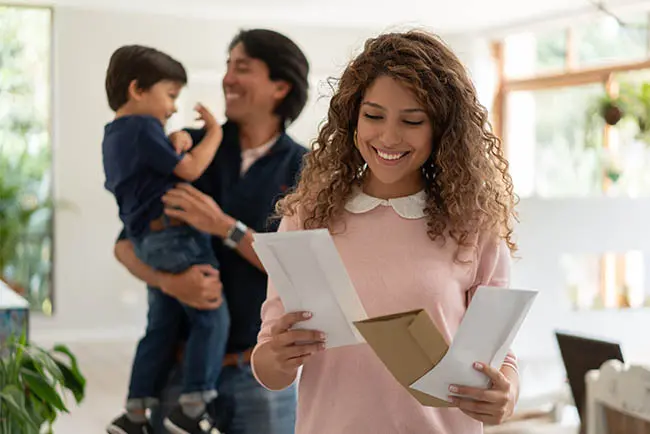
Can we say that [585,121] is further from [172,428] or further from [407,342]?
[407,342]

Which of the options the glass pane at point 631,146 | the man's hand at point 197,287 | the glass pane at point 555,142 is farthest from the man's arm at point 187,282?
the glass pane at point 555,142

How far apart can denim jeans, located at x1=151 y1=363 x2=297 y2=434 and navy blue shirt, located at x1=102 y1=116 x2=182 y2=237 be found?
39 centimetres

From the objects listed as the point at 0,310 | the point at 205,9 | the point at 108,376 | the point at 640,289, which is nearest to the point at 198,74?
the point at 205,9

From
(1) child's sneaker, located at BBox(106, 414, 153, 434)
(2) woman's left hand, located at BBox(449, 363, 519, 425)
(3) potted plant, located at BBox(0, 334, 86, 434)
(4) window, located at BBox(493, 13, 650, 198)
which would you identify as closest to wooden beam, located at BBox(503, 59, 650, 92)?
(4) window, located at BBox(493, 13, 650, 198)

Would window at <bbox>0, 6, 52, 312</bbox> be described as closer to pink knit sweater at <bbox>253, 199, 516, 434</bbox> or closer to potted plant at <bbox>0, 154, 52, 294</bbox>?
potted plant at <bbox>0, 154, 52, 294</bbox>

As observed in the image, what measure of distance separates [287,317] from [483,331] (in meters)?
0.29

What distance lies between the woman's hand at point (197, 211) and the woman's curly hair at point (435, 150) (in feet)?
1.56

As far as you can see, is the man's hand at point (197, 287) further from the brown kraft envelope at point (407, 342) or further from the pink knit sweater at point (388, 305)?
the brown kraft envelope at point (407, 342)

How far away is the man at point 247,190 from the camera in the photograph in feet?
6.99

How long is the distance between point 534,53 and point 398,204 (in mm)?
8087

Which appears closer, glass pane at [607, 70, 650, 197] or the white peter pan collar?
the white peter pan collar

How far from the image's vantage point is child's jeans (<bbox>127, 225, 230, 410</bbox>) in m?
2.13

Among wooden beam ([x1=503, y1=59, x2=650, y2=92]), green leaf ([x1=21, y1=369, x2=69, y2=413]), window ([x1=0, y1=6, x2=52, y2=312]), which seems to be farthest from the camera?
wooden beam ([x1=503, y1=59, x2=650, y2=92])

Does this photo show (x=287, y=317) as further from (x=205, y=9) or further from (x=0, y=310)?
(x=205, y=9)
